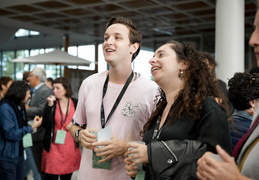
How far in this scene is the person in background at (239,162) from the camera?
1041 mm

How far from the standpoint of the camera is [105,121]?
2.04 m

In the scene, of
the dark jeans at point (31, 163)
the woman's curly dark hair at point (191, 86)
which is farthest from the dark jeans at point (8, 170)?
the woman's curly dark hair at point (191, 86)

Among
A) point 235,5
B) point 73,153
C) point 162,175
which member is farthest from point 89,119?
point 235,5

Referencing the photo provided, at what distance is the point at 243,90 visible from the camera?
2.43 metres

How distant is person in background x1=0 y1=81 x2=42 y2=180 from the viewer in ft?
12.3

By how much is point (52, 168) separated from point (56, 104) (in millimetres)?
840

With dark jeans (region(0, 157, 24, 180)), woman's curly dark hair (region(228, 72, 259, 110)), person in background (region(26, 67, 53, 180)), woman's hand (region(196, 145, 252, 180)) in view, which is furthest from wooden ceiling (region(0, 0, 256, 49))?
woman's hand (region(196, 145, 252, 180))

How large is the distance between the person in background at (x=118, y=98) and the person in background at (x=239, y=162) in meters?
0.84

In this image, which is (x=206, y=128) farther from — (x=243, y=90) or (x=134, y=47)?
(x=243, y=90)

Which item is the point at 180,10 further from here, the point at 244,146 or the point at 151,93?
the point at 244,146

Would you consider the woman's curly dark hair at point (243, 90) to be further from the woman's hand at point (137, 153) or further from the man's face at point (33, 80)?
the man's face at point (33, 80)

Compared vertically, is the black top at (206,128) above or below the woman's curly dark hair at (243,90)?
below

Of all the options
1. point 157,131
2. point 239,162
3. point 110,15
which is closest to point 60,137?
point 157,131

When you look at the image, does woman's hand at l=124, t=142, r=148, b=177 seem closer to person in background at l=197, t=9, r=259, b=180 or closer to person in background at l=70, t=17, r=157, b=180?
person in background at l=70, t=17, r=157, b=180
